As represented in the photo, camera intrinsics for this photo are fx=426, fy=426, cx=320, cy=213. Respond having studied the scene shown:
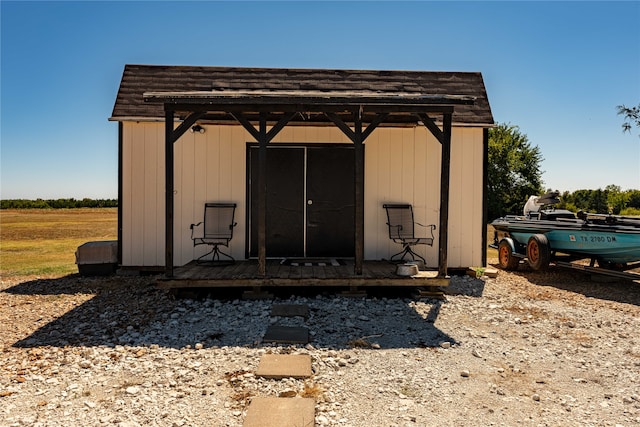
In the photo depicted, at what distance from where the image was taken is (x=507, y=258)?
28.4ft

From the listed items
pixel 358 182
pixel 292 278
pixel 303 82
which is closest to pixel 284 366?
pixel 292 278

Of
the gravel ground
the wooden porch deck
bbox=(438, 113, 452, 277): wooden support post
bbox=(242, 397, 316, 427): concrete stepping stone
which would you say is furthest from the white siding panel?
bbox=(242, 397, 316, 427): concrete stepping stone

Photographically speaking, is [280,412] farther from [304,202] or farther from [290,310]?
[304,202]

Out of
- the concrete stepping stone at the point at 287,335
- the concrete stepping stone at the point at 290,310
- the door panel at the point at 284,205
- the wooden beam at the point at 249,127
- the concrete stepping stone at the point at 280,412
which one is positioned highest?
the wooden beam at the point at 249,127

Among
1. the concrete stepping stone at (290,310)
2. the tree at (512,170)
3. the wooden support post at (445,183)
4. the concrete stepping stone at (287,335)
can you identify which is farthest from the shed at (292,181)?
the tree at (512,170)

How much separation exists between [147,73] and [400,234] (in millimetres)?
5556

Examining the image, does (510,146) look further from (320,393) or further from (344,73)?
(320,393)

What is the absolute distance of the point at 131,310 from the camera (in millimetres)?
5289

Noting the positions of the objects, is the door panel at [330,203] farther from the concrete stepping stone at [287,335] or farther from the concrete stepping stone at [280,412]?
the concrete stepping stone at [280,412]

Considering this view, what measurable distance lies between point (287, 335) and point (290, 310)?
0.83m

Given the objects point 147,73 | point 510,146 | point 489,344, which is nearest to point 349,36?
point 147,73

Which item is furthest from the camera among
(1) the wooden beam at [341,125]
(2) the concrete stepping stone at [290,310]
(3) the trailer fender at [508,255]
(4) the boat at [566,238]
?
(3) the trailer fender at [508,255]

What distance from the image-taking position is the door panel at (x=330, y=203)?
23.7ft

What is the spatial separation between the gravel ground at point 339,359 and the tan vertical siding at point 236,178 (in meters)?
1.32
